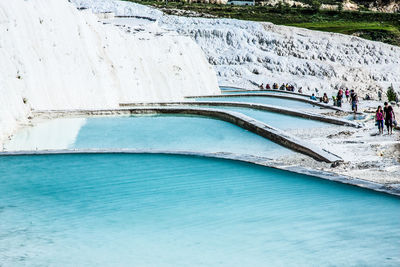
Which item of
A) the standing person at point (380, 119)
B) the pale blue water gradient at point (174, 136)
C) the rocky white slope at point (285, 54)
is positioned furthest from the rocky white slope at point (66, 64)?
the rocky white slope at point (285, 54)

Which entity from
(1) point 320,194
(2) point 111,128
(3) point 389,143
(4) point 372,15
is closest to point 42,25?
(2) point 111,128

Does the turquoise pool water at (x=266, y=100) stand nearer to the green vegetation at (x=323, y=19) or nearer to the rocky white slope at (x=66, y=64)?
the rocky white slope at (x=66, y=64)

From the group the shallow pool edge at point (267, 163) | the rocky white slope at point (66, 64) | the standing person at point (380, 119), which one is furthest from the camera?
the standing person at point (380, 119)

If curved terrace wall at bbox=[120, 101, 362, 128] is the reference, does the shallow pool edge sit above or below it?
above

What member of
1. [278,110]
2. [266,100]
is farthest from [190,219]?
[266,100]

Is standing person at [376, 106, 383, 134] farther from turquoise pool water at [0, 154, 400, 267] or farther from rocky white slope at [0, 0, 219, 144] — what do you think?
rocky white slope at [0, 0, 219, 144]

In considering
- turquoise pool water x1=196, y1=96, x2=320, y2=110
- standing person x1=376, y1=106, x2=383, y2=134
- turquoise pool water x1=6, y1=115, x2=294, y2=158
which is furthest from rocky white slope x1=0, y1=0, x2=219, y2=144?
standing person x1=376, y1=106, x2=383, y2=134
